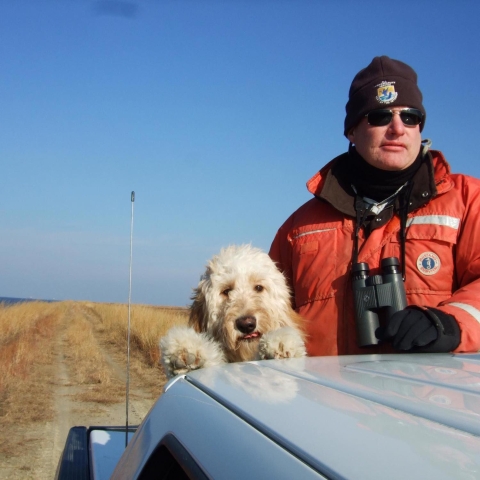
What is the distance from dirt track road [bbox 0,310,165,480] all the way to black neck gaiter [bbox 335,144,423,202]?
458 cm

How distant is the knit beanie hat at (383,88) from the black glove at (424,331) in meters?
1.53

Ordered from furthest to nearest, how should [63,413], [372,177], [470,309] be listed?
[63,413] < [372,177] < [470,309]

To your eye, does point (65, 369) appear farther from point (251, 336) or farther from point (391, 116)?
point (391, 116)

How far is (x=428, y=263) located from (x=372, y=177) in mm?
710

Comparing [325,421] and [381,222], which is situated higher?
[381,222]

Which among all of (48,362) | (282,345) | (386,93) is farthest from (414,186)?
(48,362)

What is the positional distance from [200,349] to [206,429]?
1.77 metres

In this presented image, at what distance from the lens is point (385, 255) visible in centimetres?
346

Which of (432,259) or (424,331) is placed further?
(432,259)

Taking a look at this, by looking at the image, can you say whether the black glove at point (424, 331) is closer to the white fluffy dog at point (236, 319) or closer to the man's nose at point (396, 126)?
the white fluffy dog at point (236, 319)

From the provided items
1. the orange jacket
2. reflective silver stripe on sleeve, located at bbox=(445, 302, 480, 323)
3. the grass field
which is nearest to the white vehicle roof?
reflective silver stripe on sleeve, located at bbox=(445, 302, 480, 323)

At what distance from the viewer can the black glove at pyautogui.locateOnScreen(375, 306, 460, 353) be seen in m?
2.56

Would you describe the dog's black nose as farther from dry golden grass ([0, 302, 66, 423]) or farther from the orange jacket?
dry golden grass ([0, 302, 66, 423])

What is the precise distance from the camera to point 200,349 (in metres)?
3.13
